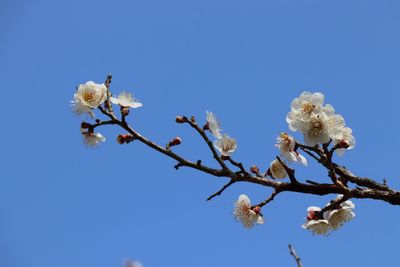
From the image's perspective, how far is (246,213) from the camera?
292cm

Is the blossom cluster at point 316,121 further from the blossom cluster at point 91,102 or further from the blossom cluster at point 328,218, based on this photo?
the blossom cluster at point 91,102

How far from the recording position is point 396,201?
246 cm

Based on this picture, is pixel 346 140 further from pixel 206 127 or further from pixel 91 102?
pixel 91 102

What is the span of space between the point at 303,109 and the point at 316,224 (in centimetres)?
70

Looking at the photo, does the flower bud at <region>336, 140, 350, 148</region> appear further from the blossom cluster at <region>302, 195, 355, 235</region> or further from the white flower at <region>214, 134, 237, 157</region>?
the white flower at <region>214, 134, 237, 157</region>

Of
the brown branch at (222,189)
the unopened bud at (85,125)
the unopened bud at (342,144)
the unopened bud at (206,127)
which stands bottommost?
the brown branch at (222,189)

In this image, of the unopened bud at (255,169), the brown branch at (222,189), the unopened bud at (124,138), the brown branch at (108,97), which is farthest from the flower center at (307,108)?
the brown branch at (108,97)

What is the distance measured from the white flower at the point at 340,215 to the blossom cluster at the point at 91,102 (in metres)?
1.31

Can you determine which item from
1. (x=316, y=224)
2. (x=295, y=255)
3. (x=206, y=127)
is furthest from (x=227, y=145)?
(x=295, y=255)

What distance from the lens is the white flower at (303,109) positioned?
2566 millimetres

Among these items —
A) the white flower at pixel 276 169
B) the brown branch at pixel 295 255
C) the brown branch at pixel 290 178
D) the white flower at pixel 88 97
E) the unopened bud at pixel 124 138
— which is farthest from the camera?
the white flower at pixel 276 169

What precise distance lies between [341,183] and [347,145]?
8.1 inches

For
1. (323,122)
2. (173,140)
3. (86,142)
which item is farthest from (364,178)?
(86,142)

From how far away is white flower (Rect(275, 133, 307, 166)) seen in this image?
272 centimetres
